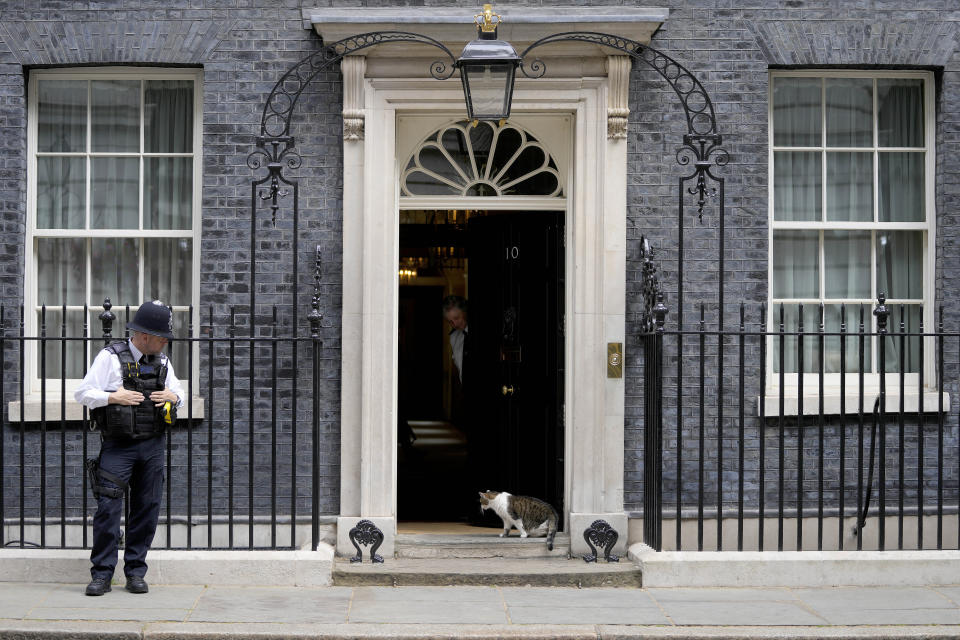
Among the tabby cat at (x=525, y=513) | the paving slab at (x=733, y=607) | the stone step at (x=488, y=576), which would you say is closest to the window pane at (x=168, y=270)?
the stone step at (x=488, y=576)

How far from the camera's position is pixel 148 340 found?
6555 millimetres

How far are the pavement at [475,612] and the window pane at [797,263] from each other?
232 cm

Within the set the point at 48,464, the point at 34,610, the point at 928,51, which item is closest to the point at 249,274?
the point at 48,464

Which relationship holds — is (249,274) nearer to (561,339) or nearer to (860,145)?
(561,339)

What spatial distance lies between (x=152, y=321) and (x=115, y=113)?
2415mm

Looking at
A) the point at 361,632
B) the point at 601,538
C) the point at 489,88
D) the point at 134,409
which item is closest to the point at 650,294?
the point at 601,538

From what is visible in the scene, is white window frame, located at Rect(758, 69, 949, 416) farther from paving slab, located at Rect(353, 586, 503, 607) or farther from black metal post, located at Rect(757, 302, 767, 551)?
paving slab, located at Rect(353, 586, 503, 607)

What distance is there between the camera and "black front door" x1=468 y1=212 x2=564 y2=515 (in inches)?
329

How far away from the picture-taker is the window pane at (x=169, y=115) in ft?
26.7

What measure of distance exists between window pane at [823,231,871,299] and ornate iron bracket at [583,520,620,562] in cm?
252

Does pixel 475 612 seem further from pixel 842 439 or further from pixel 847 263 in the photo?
pixel 847 263

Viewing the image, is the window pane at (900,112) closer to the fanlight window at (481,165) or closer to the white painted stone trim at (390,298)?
the white painted stone trim at (390,298)

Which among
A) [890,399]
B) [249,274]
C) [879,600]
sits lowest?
[879,600]

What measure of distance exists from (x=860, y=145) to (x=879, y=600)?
3.49 m
